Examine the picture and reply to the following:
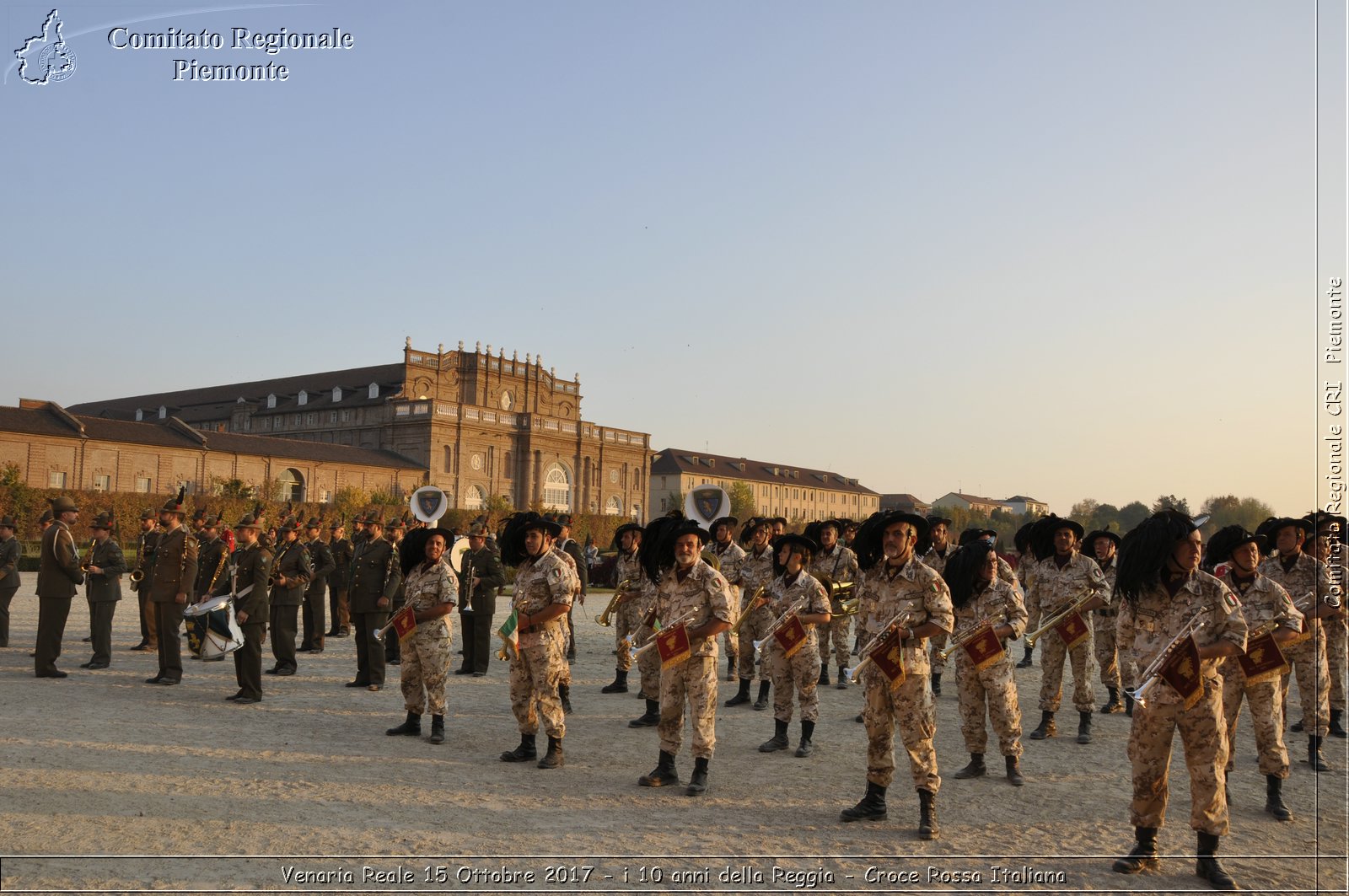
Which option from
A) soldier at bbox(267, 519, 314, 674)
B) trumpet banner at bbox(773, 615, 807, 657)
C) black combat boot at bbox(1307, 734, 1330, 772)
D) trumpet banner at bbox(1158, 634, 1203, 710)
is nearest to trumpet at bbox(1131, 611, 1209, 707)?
trumpet banner at bbox(1158, 634, 1203, 710)

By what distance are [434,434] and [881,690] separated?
263ft

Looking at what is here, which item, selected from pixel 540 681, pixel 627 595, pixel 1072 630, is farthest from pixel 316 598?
pixel 1072 630

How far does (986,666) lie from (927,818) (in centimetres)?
229

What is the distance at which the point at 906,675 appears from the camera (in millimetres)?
6883

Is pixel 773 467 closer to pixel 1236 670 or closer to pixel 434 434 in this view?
pixel 434 434

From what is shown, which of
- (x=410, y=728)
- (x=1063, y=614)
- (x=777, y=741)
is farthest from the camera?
(x=1063, y=614)

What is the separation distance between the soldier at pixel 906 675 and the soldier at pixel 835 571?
197 inches

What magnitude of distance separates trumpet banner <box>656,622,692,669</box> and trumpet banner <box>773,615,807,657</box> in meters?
2.01

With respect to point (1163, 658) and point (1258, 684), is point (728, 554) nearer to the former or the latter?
point (1258, 684)

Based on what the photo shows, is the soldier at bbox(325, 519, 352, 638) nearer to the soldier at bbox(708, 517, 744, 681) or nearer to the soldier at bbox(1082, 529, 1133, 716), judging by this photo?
the soldier at bbox(708, 517, 744, 681)

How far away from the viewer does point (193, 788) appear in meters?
7.41

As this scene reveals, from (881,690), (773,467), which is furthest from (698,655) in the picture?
(773,467)

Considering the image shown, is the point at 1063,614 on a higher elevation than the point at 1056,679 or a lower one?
higher

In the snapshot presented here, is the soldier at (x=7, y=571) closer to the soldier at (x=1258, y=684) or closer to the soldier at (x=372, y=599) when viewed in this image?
the soldier at (x=372, y=599)
